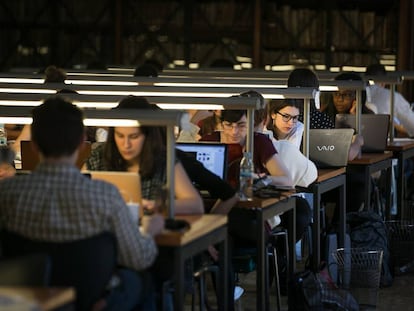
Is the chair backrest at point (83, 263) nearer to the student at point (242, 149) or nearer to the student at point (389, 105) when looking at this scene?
the student at point (242, 149)

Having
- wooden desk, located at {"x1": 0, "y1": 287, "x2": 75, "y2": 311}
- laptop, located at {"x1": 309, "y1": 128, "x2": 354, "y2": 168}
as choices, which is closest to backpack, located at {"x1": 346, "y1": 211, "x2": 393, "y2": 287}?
laptop, located at {"x1": 309, "y1": 128, "x2": 354, "y2": 168}

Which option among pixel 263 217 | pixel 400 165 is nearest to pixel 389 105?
pixel 400 165

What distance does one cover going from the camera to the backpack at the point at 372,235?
777 centimetres

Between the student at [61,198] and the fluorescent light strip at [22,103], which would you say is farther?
the fluorescent light strip at [22,103]

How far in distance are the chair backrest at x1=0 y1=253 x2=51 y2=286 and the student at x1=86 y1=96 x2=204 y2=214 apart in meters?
1.49

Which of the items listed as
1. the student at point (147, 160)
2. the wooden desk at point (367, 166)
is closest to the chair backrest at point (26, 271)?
the student at point (147, 160)

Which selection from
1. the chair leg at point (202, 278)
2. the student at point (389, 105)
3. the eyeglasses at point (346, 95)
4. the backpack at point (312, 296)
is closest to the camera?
the chair leg at point (202, 278)

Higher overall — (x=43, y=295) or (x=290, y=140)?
(x=290, y=140)

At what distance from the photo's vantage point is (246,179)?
6258 mm

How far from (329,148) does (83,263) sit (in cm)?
370

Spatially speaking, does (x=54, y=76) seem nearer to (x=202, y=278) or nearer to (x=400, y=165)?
(x=400, y=165)

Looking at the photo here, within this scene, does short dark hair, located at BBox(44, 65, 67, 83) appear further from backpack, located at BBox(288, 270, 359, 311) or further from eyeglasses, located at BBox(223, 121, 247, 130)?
backpack, located at BBox(288, 270, 359, 311)

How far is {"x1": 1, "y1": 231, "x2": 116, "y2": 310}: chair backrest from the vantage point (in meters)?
4.35

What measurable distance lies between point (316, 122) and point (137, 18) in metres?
6.28
